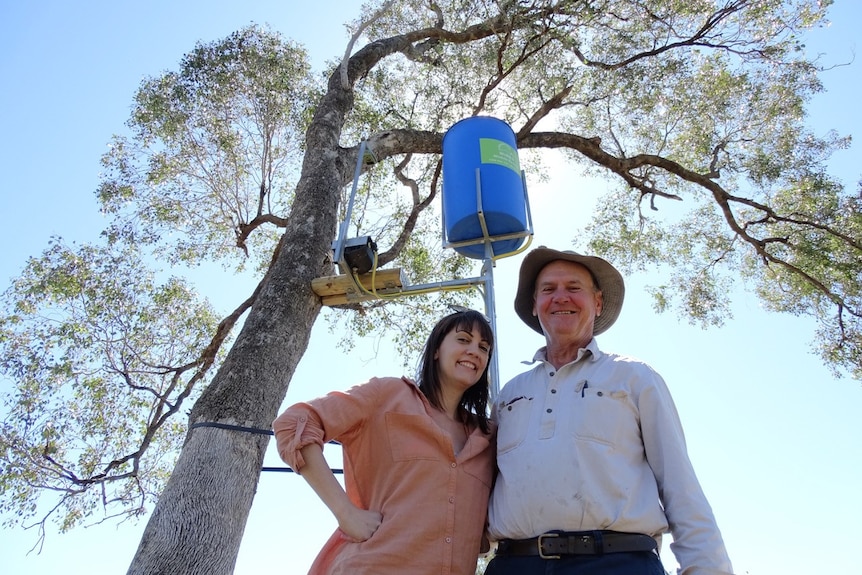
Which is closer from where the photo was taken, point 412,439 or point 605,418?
point 605,418

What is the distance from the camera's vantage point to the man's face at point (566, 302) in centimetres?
221

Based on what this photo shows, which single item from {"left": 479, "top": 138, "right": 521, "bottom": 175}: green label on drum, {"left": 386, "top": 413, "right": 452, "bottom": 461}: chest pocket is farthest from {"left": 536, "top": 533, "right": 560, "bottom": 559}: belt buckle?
{"left": 479, "top": 138, "right": 521, "bottom": 175}: green label on drum

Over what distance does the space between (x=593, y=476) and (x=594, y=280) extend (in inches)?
38.3

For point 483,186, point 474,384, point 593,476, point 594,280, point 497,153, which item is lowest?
point 593,476

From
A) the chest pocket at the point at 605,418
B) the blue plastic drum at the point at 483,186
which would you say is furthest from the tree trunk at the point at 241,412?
the chest pocket at the point at 605,418

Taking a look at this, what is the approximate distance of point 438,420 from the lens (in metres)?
2.09

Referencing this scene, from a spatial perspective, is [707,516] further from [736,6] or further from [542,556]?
[736,6]

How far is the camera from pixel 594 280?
2.47 meters

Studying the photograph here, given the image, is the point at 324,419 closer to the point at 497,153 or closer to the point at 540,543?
the point at 540,543

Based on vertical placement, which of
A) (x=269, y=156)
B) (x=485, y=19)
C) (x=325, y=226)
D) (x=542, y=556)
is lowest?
(x=542, y=556)

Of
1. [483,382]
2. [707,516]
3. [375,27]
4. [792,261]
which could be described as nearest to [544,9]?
[375,27]

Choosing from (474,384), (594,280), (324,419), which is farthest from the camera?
(594,280)

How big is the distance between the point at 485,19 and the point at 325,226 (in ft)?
18.7

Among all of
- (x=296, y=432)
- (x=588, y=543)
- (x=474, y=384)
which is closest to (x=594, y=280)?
(x=474, y=384)
